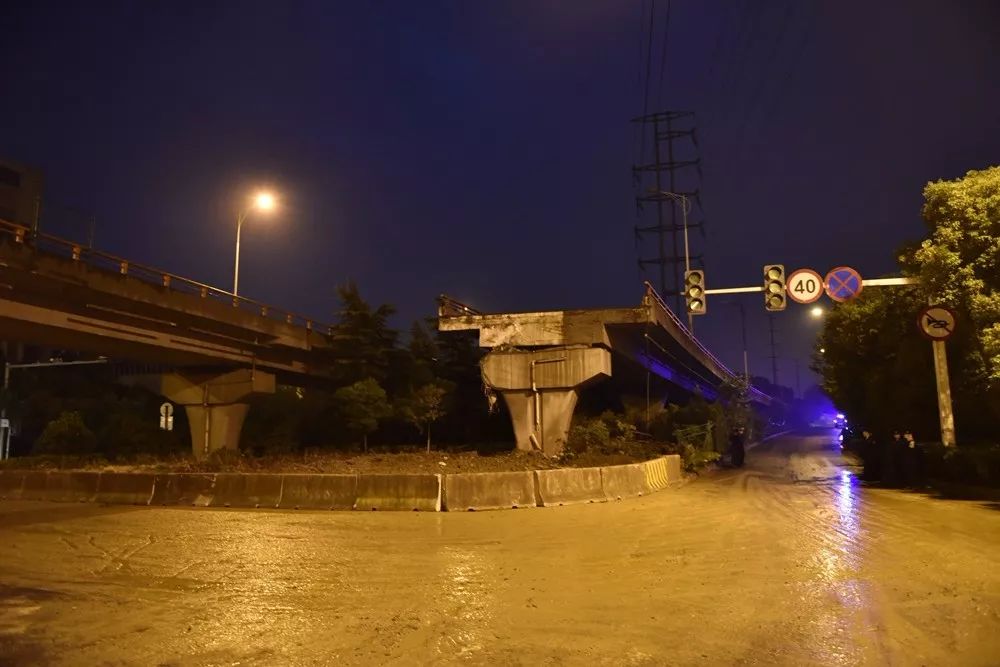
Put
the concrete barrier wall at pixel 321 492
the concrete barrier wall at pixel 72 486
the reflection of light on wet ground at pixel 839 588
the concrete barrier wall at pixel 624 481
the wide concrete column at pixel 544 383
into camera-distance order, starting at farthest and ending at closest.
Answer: the wide concrete column at pixel 544 383 → the concrete barrier wall at pixel 624 481 → the concrete barrier wall at pixel 72 486 → the concrete barrier wall at pixel 321 492 → the reflection of light on wet ground at pixel 839 588

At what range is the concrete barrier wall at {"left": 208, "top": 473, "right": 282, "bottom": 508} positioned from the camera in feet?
53.3

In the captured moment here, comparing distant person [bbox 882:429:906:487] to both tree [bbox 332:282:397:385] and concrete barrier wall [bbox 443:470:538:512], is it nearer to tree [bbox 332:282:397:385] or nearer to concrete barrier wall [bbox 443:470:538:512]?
concrete barrier wall [bbox 443:470:538:512]

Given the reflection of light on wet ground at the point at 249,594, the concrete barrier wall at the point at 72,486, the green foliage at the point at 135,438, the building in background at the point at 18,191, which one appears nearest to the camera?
the reflection of light on wet ground at the point at 249,594

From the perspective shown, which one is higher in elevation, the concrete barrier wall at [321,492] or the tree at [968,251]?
the tree at [968,251]

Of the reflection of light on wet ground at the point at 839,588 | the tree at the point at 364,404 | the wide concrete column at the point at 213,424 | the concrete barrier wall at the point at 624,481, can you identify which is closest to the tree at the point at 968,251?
the reflection of light on wet ground at the point at 839,588

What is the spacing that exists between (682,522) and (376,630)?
875 centimetres

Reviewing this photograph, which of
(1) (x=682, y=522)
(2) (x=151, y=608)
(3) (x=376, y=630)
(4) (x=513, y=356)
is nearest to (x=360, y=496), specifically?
(1) (x=682, y=522)

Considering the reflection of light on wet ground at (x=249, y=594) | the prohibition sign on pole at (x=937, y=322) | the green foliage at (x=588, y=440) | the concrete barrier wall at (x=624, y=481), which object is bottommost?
the reflection of light on wet ground at (x=249, y=594)

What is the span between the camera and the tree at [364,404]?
30297 millimetres

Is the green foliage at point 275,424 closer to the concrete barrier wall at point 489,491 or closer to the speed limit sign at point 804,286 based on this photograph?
the concrete barrier wall at point 489,491

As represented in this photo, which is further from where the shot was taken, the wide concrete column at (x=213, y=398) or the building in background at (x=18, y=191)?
the building in background at (x=18, y=191)

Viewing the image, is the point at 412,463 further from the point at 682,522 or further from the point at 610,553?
the point at 610,553

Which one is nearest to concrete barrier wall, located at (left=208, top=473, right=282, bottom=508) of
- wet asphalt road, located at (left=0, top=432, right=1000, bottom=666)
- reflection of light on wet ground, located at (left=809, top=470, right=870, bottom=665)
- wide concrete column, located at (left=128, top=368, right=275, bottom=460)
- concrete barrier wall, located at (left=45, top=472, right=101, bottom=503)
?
wet asphalt road, located at (left=0, top=432, right=1000, bottom=666)

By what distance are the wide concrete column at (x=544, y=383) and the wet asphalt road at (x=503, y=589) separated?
35.7 feet
